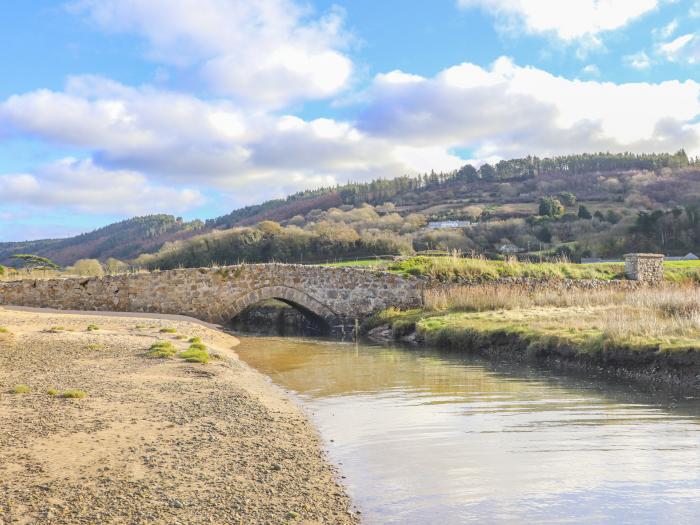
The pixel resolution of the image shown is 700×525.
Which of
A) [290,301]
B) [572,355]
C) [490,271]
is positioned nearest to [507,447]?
[572,355]

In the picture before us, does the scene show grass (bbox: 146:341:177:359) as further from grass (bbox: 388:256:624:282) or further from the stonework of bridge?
grass (bbox: 388:256:624:282)

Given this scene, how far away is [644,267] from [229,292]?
23.8 m

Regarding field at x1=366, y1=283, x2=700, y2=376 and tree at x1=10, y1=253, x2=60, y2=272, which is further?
tree at x1=10, y1=253, x2=60, y2=272

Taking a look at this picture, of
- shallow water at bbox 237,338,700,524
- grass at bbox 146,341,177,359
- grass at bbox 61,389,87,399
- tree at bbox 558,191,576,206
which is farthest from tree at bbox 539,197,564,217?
grass at bbox 61,389,87,399

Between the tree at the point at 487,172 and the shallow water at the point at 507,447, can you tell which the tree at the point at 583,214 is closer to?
the tree at the point at 487,172

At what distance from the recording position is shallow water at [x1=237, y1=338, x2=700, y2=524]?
6.01 meters

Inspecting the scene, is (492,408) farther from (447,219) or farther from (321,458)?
(447,219)

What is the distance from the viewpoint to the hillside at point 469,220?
6228cm

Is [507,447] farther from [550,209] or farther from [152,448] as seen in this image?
[550,209]

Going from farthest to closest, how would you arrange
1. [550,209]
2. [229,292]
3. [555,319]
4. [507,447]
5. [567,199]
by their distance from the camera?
[567,199] → [550,209] → [229,292] → [555,319] → [507,447]

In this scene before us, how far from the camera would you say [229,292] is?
30.7 m

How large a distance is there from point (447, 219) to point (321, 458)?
9638 centimetres

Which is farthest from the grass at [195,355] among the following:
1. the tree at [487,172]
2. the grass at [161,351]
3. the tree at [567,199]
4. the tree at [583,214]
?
the tree at [487,172]

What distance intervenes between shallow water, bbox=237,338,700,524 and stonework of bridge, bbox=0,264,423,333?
1628 centimetres
